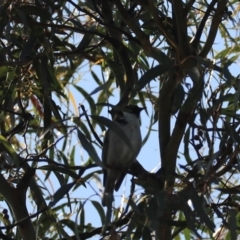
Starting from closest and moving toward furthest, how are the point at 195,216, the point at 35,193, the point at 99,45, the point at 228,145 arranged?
1. the point at 195,216
2. the point at 228,145
3. the point at 35,193
4. the point at 99,45

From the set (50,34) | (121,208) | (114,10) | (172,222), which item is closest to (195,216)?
(172,222)

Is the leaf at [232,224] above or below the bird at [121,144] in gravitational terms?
below

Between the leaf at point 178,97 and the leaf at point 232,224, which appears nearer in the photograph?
the leaf at point 232,224

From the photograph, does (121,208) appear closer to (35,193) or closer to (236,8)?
(35,193)

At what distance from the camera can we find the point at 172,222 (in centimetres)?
248

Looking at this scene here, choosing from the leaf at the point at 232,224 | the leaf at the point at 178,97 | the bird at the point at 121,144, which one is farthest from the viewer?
the bird at the point at 121,144

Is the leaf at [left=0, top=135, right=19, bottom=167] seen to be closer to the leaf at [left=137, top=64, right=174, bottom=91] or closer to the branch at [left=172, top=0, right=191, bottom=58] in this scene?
the leaf at [left=137, top=64, right=174, bottom=91]

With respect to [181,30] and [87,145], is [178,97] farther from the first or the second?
[87,145]

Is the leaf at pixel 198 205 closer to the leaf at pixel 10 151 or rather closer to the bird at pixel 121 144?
the leaf at pixel 10 151

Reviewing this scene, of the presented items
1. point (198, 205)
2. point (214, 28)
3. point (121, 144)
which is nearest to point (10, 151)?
point (198, 205)

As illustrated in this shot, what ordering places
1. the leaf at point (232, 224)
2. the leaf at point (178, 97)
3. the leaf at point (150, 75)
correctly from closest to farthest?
the leaf at point (232, 224) → the leaf at point (150, 75) → the leaf at point (178, 97)

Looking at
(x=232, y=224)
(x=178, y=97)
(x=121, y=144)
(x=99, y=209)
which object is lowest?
(x=232, y=224)

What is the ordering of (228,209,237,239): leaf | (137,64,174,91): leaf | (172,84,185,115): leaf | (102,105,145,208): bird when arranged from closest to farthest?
1. (228,209,237,239): leaf
2. (137,64,174,91): leaf
3. (172,84,185,115): leaf
4. (102,105,145,208): bird

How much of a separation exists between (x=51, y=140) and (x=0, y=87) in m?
0.29
